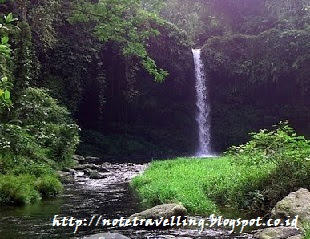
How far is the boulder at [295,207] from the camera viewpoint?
6930 mm

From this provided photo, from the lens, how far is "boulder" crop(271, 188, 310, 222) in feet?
22.7

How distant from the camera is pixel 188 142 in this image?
3541cm

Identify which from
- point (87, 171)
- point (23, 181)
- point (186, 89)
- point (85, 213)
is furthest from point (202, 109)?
point (85, 213)

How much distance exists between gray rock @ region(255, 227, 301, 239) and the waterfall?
27539mm

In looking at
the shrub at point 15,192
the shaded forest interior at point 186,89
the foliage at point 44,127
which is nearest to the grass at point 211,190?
the shrub at point 15,192

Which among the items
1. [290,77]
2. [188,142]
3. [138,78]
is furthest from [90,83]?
[290,77]

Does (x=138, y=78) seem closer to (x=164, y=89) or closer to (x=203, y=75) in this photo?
(x=164, y=89)

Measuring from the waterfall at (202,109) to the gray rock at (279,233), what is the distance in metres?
27.5

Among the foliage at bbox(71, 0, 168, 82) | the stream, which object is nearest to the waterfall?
the stream

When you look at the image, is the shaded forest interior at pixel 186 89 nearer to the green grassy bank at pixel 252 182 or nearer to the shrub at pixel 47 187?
A: the shrub at pixel 47 187

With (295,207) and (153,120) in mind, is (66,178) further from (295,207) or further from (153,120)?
(153,120)

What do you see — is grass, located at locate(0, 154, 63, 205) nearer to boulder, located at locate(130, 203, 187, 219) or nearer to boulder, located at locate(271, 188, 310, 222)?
boulder, located at locate(130, 203, 187, 219)

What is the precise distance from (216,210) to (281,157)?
1.87 m

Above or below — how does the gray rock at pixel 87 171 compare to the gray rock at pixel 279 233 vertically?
below
